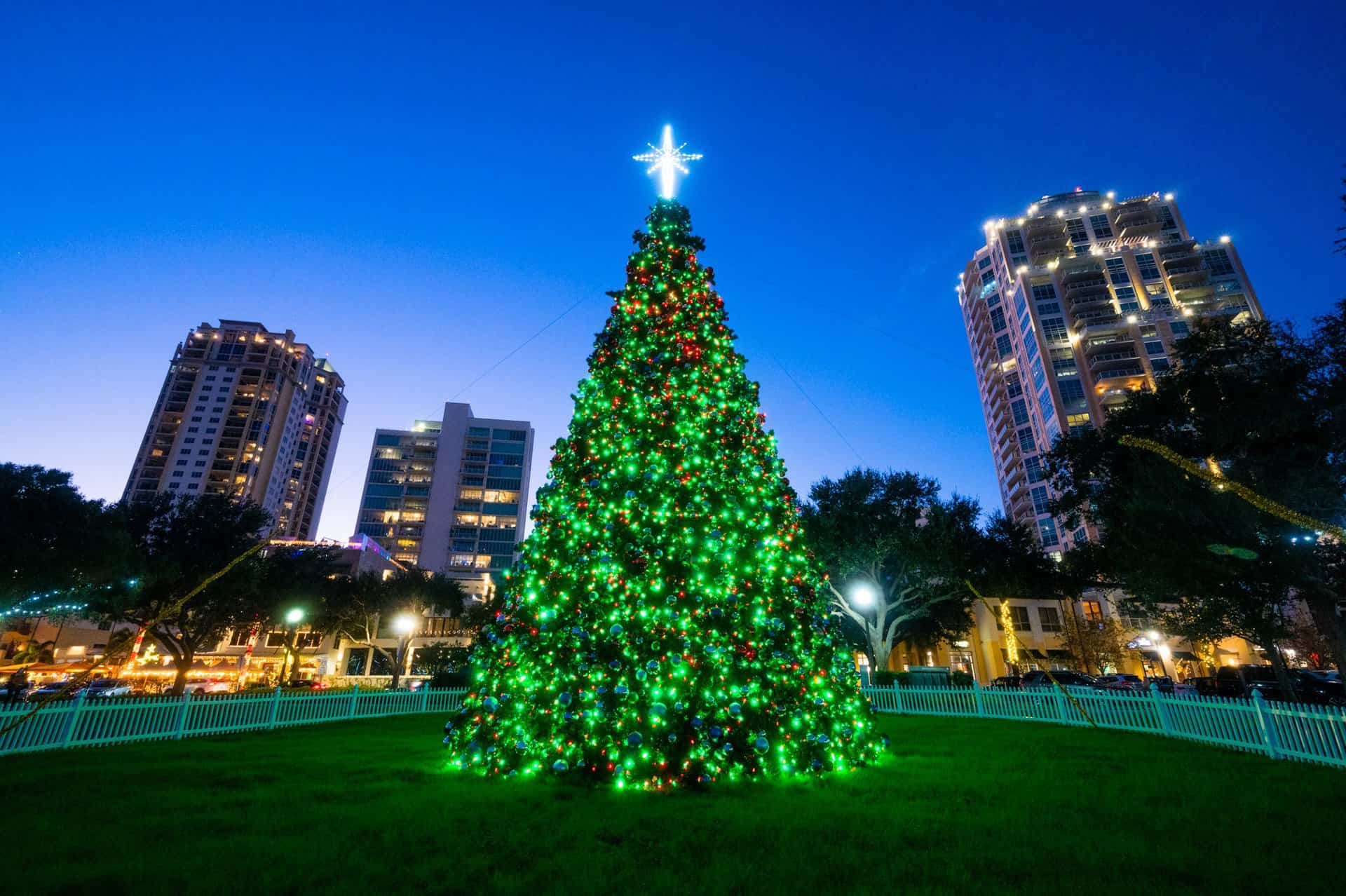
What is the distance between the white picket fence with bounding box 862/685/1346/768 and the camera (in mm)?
8523

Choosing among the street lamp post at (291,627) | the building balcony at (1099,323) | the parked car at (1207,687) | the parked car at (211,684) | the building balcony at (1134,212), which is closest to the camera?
the street lamp post at (291,627)

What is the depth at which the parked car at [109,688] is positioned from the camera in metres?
27.2

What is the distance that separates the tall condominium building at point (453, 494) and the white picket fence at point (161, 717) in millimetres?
80200

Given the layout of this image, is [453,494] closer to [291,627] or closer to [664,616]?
[291,627]

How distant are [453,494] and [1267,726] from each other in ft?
336

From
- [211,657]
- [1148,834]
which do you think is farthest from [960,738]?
[211,657]

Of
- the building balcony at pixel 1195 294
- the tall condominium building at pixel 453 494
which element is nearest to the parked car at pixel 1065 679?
the building balcony at pixel 1195 294

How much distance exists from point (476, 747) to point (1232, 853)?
7726mm

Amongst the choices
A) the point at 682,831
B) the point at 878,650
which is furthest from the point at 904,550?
the point at 682,831

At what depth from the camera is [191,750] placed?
32.7 feet

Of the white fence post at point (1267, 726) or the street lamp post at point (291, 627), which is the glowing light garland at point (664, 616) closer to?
the white fence post at point (1267, 726)

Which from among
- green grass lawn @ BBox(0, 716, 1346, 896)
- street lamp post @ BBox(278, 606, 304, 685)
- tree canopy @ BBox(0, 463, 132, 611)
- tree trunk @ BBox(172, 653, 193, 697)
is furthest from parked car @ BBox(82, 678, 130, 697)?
green grass lawn @ BBox(0, 716, 1346, 896)

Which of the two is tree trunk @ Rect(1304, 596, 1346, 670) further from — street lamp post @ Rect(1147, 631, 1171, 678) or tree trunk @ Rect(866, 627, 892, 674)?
street lamp post @ Rect(1147, 631, 1171, 678)

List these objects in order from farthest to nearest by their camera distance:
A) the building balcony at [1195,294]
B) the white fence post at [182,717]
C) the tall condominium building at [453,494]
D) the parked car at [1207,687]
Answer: the tall condominium building at [453,494] < the building balcony at [1195,294] < the parked car at [1207,687] < the white fence post at [182,717]
